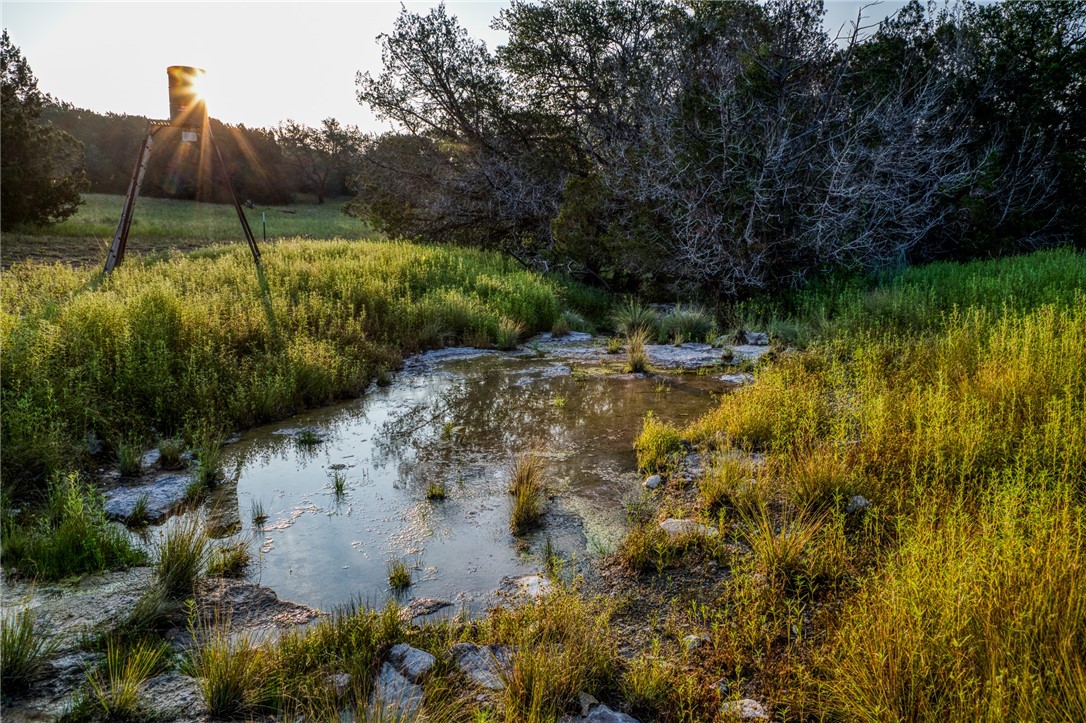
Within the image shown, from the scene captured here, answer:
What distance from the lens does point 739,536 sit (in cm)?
397

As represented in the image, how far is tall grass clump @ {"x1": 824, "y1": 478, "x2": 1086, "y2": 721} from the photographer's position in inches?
86.2

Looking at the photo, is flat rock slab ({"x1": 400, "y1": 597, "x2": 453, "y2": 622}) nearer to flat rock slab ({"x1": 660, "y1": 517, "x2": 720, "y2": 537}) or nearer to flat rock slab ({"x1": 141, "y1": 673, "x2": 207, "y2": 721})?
flat rock slab ({"x1": 141, "y1": 673, "x2": 207, "y2": 721})

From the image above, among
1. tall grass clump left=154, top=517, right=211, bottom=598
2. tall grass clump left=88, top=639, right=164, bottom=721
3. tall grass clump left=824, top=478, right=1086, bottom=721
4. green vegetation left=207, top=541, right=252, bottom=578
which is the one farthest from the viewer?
green vegetation left=207, top=541, right=252, bottom=578

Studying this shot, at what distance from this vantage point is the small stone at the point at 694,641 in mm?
2988

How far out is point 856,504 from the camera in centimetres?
406

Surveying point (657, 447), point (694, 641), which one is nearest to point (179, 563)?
point (694, 641)

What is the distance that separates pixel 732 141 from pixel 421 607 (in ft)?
33.7

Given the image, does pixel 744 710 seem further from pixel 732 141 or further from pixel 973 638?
pixel 732 141

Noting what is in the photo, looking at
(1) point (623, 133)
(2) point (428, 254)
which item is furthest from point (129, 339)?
(1) point (623, 133)

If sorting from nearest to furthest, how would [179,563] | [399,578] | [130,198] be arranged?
[179,563]
[399,578]
[130,198]

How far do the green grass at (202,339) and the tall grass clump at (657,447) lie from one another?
4087 millimetres

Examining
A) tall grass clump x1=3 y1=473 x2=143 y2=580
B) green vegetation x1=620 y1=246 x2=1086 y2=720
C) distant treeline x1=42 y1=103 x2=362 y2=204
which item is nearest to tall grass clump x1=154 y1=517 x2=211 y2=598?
tall grass clump x1=3 y1=473 x2=143 y2=580

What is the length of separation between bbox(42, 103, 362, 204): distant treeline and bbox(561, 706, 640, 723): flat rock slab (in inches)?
1570

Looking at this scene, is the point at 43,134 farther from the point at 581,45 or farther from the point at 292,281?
the point at 581,45
